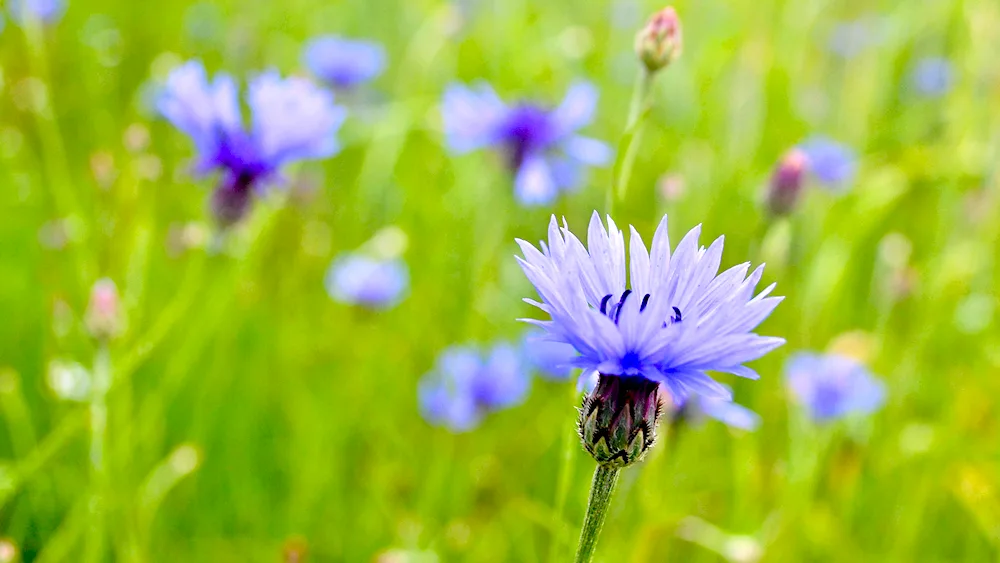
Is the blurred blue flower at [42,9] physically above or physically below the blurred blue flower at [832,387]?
above

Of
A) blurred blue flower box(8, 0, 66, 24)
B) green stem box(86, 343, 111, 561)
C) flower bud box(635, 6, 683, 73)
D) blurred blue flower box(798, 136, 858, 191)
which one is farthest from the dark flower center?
blurred blue flower box(798, 136, 858, 191)

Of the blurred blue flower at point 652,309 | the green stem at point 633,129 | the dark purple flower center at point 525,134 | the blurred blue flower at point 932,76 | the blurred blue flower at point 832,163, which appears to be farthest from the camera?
the blurred blue flower at point 932,76

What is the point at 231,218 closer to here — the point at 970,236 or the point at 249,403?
the point at 249,403

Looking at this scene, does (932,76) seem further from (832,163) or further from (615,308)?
(615,308)

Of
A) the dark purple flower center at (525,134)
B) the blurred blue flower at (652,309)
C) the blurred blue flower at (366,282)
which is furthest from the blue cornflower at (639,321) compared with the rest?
the blurred blue flower at (366,282)

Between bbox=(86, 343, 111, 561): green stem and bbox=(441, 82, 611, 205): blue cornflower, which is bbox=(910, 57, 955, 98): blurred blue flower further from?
bbox=(86, 343, 111, 561): green stem

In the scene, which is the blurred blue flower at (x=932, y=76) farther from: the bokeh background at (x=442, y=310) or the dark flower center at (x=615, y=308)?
the dark flower center at (x=615, y=308)

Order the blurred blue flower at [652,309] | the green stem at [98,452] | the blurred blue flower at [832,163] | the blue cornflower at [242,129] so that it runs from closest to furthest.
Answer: the blurred blue flower at [652,309], the green stem at [98,452], the blue cornflower at [242,129], the blurred blue flower at [832,163]

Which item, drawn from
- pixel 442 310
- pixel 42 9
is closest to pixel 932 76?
pixel 442 310
